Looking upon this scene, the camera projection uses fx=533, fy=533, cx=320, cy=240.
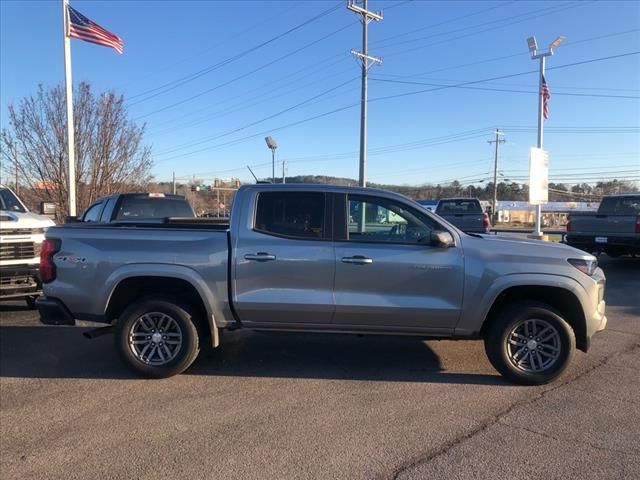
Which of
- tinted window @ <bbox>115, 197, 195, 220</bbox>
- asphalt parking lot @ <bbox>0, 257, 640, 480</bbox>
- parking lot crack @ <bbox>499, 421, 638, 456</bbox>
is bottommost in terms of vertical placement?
asphalt parking lot @ <bbox>0, 257, 640, 480</bbox>

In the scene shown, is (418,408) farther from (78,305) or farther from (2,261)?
(2,261)

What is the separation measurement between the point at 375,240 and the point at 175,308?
207cm

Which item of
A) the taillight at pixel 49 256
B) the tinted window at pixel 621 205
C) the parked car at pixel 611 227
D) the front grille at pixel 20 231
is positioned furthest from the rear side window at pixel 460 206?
the taillight at pixel 49 256

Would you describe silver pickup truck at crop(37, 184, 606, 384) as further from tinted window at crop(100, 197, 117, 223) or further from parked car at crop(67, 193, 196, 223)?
tinted window at crop(100, 197, 117, 223)

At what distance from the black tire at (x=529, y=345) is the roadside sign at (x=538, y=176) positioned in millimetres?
14775

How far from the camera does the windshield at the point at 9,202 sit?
916 cm

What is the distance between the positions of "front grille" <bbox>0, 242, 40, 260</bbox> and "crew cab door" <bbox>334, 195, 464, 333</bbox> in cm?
555

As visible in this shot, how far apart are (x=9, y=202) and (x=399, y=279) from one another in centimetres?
759

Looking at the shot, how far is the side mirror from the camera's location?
16.4 feet

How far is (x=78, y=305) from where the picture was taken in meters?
5.30

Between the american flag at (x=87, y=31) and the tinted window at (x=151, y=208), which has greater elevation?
the american flag at (x=87, y=31)

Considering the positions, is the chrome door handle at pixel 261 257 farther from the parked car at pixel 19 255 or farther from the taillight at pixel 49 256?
the parked car at pixel 19 255

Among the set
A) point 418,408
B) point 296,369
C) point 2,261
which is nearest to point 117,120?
point 2,261

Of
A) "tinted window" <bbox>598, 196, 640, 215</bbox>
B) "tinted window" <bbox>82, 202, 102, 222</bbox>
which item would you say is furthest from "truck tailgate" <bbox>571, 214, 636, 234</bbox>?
"tinted window" <bbox>82, 202, 102, 222</bbox>
